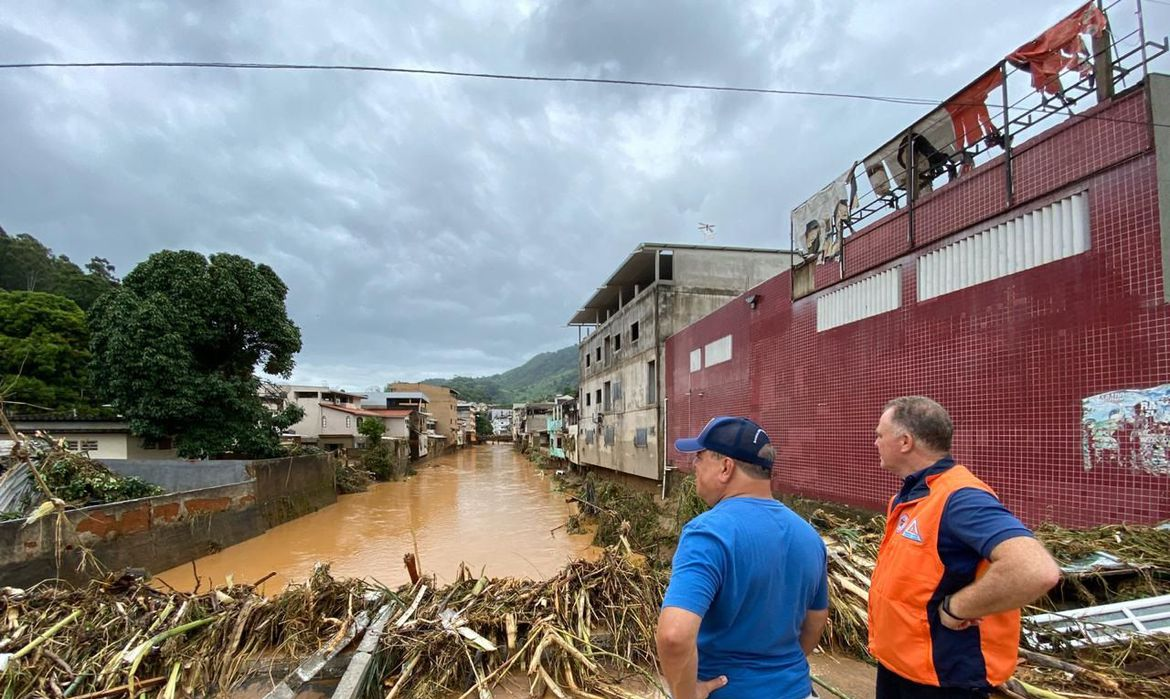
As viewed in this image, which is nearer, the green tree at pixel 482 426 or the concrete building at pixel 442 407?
the concrete building at pixel 442 407

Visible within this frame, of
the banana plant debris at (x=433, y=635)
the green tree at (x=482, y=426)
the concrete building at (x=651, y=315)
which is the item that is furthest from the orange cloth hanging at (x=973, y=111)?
the green tree at (x=482, y=426)

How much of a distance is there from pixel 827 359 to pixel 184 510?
49.4ft

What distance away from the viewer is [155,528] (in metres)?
12.4

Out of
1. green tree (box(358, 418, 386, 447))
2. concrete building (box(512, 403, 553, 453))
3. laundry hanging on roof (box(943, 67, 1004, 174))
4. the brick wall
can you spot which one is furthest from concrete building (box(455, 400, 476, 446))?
laundry hanging on roof (box(943, 67, 1004, 174))

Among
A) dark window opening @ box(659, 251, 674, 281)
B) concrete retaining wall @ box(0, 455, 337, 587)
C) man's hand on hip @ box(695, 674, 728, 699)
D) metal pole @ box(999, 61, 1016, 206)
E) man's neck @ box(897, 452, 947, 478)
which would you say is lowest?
concrete retaining wall @ box(0, 455, 337, 587)

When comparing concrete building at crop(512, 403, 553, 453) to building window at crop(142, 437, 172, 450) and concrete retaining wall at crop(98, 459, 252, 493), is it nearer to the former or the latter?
building window at crop(142, 437, 172, 450)

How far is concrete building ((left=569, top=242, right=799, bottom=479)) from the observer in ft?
63.5

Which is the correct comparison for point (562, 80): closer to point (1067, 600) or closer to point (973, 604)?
point (973, 604)

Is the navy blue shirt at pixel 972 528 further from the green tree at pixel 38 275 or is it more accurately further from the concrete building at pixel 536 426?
the concrete building at pixel 536 426

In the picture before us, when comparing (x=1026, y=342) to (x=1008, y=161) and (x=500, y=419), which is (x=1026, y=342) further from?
(x=500, y=419)

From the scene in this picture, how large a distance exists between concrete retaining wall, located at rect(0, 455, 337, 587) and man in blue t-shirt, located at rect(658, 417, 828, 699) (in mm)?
7955

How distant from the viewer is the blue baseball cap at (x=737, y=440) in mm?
1707

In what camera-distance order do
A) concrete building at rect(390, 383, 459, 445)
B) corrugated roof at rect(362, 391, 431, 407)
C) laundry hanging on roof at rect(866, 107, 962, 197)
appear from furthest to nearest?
1. concrete building at rect(390, 383, 459, 445)
2. corrugated roof at rect(362, 391, 431, 407)
3. laundry hanging on roof at rect(866, 107, 962, 197)

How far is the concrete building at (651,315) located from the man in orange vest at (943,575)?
16210 mm
